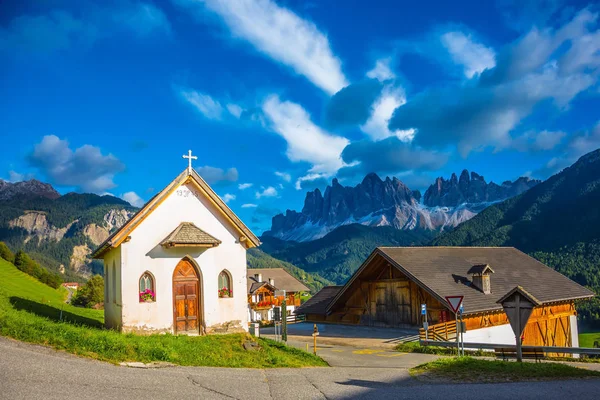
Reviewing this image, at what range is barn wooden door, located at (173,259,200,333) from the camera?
18094 millimetres

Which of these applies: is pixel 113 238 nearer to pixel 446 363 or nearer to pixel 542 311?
pixel 446 363

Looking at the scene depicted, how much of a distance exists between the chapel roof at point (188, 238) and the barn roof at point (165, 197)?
3.83ft

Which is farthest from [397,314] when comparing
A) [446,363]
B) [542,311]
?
[446,363]

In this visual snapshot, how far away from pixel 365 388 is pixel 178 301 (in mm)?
9210

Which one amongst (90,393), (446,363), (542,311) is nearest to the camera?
(90,393)

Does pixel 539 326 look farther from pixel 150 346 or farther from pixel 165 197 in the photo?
pixel 150 346

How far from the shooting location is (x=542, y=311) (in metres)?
30.0

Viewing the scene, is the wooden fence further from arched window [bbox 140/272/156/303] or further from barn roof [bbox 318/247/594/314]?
arched window [bbox 140/272/156/303]

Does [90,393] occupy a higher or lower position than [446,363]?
higher

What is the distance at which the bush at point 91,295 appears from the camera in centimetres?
5153

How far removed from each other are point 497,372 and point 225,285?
1046 centimetres

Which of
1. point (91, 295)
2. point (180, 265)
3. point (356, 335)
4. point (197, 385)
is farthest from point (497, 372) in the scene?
point (91, 295)

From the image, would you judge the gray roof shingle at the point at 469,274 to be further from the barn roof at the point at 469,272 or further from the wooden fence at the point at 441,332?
the wooden fence at the point at 441,332

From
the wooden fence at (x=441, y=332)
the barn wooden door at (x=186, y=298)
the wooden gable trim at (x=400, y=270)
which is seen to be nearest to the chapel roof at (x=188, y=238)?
the barn wooden door at (x=186, y=298)
